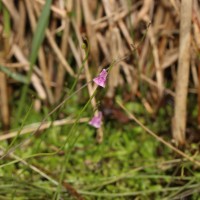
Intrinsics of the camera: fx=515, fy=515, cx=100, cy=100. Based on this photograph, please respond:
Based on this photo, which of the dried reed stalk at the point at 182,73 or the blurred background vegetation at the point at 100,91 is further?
the blurred background vegetation at the point at 100,91

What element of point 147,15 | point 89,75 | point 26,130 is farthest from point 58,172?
point 147,15

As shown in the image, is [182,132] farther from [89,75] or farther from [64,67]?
[64,67]

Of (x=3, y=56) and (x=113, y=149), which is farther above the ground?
(x=3, y=56)

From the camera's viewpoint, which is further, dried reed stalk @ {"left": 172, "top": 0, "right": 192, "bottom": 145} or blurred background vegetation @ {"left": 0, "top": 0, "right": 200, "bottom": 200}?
blurred background vegetation @ {"left": 0, "top": 0, "right": 200, "bottom": 200}

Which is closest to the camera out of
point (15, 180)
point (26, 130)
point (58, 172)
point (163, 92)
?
point (15, 180)

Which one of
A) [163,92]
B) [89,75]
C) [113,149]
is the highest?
[89,75]

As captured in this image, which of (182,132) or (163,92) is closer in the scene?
(182,132)

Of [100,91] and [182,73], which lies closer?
[182,73]

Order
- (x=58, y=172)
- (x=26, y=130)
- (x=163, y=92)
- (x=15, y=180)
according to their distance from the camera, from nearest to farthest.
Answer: (x=15, y=180) → (x=58, y=172) → (x=26, y=130) → (x=163, y=92)
